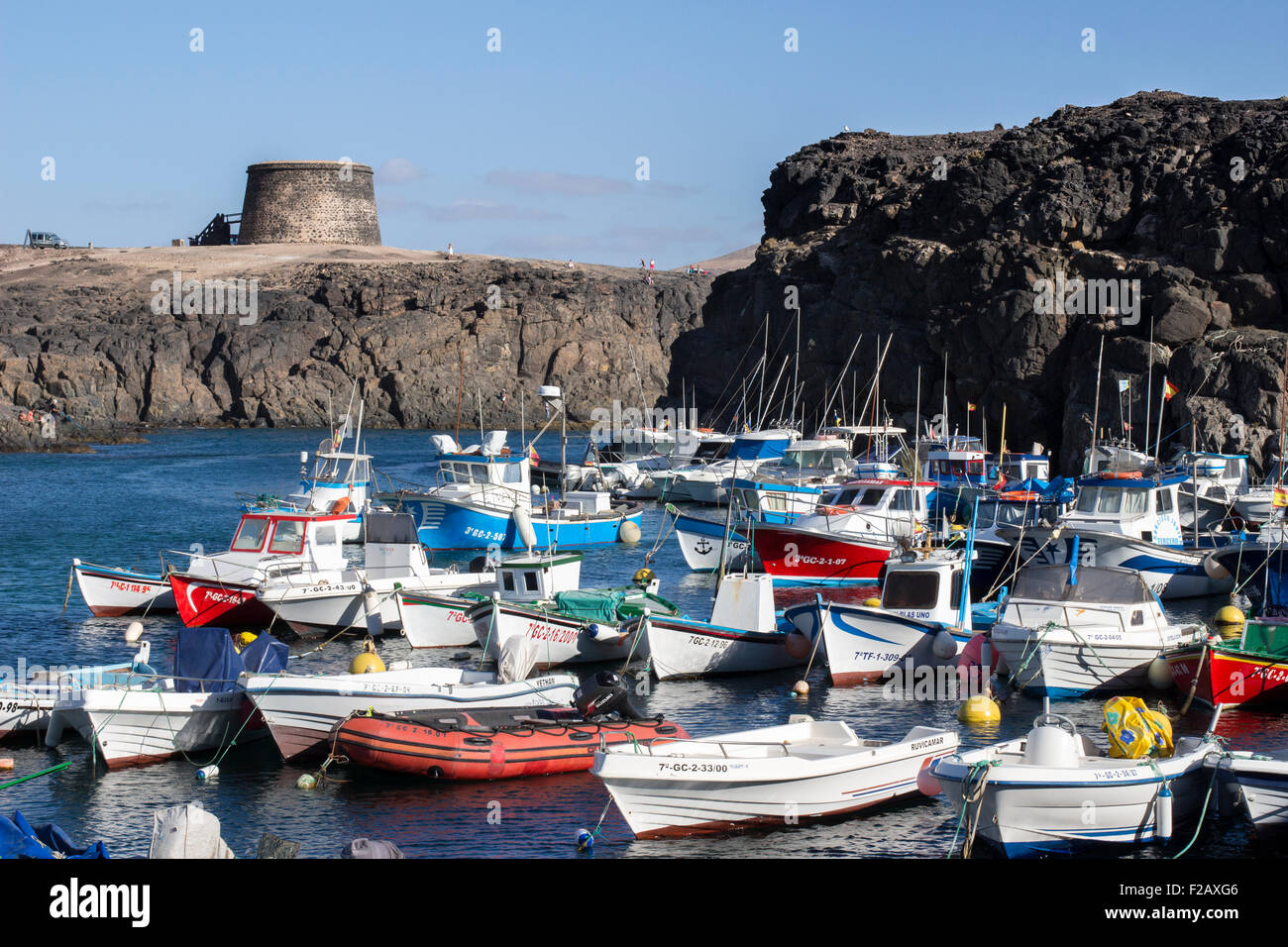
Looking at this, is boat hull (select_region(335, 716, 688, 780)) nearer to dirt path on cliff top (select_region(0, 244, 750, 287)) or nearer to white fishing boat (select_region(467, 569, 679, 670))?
white fishing boat (select_region(467, 569, 679, 670))

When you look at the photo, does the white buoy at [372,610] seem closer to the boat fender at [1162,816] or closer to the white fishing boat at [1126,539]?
the white fishing boat at [1126,539]

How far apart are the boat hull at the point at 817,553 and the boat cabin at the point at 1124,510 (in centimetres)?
408

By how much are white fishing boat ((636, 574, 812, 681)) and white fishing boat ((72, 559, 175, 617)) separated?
10.9m

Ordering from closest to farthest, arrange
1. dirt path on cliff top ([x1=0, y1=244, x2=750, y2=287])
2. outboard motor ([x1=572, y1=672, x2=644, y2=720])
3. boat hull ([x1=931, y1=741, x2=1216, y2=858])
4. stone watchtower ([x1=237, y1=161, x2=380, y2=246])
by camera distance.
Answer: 1. boat hull ([x1=931, y1=741, x2=1216, y2=858])
2. outboard motor ([x1=572, y1=672, x2=644, y2=720])
3. dirt path on cliff top ([x1=0, y1=244, x2=750, y2=287])
4. stone watchtower ([x1=237, y1=161, x2=380, y2=246])

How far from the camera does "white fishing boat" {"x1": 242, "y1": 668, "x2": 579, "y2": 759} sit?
1560 cm

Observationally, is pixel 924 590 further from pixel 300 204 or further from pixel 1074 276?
pixel 300 204

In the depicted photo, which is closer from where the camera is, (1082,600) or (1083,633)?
(1083,633)

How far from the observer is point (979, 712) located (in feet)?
56.4

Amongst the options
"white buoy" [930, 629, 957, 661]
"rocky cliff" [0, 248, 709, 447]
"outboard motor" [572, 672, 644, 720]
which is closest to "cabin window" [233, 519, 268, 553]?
"outboard motor" [572, 672, 644, 720]

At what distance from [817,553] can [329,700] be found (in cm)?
1551

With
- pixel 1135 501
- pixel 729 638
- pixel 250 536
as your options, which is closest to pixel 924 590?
pixel 729 638

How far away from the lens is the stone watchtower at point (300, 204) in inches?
6132
